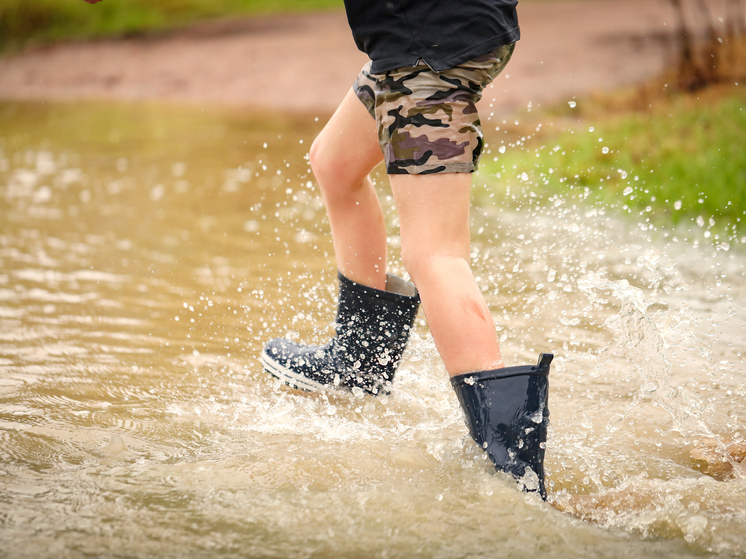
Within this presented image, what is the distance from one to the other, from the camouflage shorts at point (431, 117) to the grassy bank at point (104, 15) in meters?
14.4

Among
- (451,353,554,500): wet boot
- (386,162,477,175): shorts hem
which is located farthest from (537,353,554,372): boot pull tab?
(386,162,477,175): shorts hem

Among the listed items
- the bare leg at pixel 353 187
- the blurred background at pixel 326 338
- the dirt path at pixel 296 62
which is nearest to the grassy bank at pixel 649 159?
the blurred background at pixel 326 338

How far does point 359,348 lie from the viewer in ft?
5.86

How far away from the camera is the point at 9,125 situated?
22.9 ft

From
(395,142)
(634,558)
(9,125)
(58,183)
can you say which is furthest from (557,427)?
(9,125)

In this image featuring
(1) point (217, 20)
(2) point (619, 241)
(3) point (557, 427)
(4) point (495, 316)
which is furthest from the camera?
(1) point (217, 20)

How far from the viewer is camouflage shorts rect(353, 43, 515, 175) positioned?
1.34 metres

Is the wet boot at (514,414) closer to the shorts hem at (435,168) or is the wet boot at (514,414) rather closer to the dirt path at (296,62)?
the shorts hem at (435,168)

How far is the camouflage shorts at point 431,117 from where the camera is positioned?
1.34 meters

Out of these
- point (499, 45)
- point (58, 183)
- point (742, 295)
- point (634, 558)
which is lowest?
point (634, 558)

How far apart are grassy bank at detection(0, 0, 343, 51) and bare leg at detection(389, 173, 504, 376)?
14.5 meters

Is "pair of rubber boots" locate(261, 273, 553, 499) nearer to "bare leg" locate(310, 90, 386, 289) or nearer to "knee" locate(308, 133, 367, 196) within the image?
"bare leg" locate(310, 90, 386, 289)

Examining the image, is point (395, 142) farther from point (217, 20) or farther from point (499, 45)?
point (217, 20)

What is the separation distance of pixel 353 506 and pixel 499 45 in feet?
2.79
